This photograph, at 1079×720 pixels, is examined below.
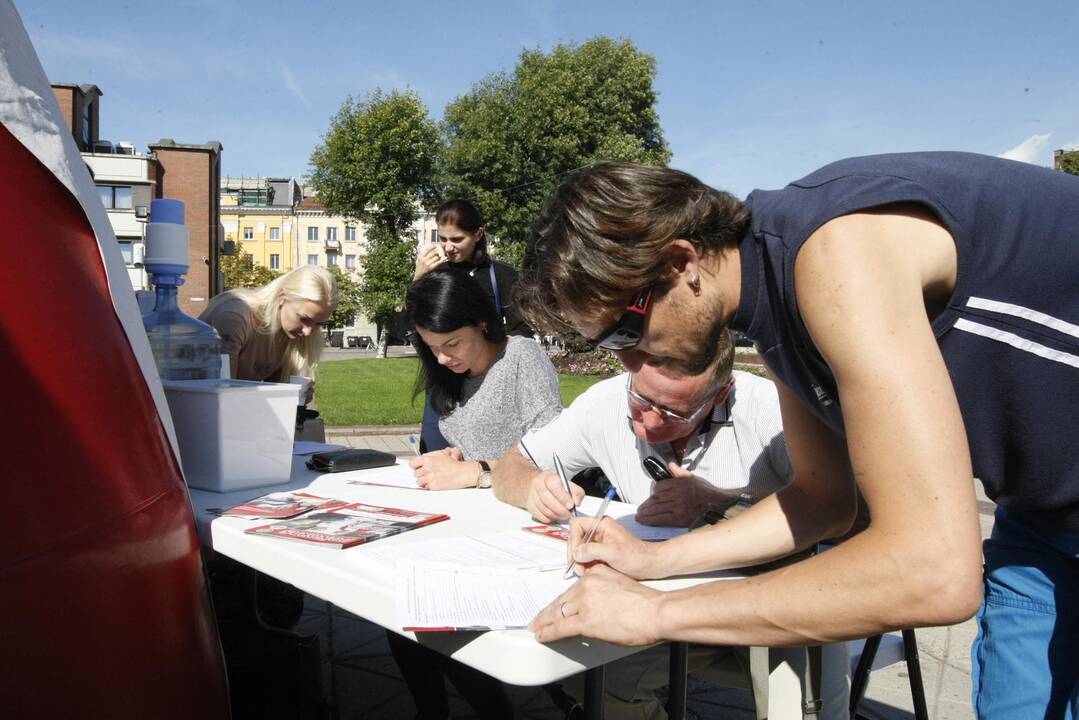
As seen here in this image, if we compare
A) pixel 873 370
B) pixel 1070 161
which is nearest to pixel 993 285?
pixel 873 370

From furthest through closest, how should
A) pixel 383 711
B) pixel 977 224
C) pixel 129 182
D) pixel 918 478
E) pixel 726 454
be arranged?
1. pixel 129 182
2. pixel 383 711
3. pixel 726 454
4. pixel 977 224
5. pixel 918 478

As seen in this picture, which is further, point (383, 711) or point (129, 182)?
point (129, 182)

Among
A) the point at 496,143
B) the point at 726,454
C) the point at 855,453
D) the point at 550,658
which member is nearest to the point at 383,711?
the point at 726,454

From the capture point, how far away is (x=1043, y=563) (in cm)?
136

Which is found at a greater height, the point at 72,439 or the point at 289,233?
the point at 289,233

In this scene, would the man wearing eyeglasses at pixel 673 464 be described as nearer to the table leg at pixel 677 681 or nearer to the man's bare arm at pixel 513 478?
the man's bare arm at pixel 513 478

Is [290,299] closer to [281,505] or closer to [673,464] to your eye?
[281,505]

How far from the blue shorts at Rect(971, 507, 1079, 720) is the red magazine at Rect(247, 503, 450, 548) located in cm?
107

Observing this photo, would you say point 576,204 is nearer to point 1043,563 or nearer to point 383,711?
point 1043,563

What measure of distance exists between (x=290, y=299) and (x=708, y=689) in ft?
8.54

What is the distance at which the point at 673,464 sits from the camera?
2.22 meters

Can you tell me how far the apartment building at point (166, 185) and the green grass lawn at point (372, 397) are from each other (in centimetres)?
1981

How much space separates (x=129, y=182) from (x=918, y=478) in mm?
42270

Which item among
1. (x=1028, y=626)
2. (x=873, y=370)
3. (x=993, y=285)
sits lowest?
(x=1028, y=626)
